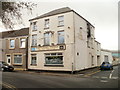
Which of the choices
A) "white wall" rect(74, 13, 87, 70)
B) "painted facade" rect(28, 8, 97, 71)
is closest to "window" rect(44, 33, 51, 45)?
"painted facade" rect(28, 8, 97, 71)

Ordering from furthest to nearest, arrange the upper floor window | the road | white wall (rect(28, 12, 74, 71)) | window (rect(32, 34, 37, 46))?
window (rect(32, 34, 37, 46))
the upper floor window
white wall (rect(28, 12, 74, 71))
the road

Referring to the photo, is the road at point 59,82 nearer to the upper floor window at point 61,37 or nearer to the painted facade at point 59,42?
the painted facade at point 59,42

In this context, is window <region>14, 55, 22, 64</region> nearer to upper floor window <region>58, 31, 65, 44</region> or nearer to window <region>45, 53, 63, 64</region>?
window <region>45, 53, 63, 64</region>

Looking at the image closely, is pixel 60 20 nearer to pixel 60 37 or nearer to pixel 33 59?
pixel 60 37

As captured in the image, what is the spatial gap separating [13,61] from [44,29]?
893 cm

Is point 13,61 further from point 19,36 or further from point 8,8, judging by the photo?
point 8,8

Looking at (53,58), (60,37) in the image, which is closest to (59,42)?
(60,37)

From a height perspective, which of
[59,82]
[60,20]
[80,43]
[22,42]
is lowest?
[59,82]

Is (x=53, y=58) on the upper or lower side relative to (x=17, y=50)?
lower

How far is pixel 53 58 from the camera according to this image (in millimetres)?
21250

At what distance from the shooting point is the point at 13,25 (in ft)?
29.1

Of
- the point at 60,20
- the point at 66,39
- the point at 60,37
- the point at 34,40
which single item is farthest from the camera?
the point at 34,40

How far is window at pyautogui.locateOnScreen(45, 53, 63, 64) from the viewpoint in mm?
20489

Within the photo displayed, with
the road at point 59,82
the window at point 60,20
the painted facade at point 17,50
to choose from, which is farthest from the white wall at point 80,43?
the painted facade at point 17,50
